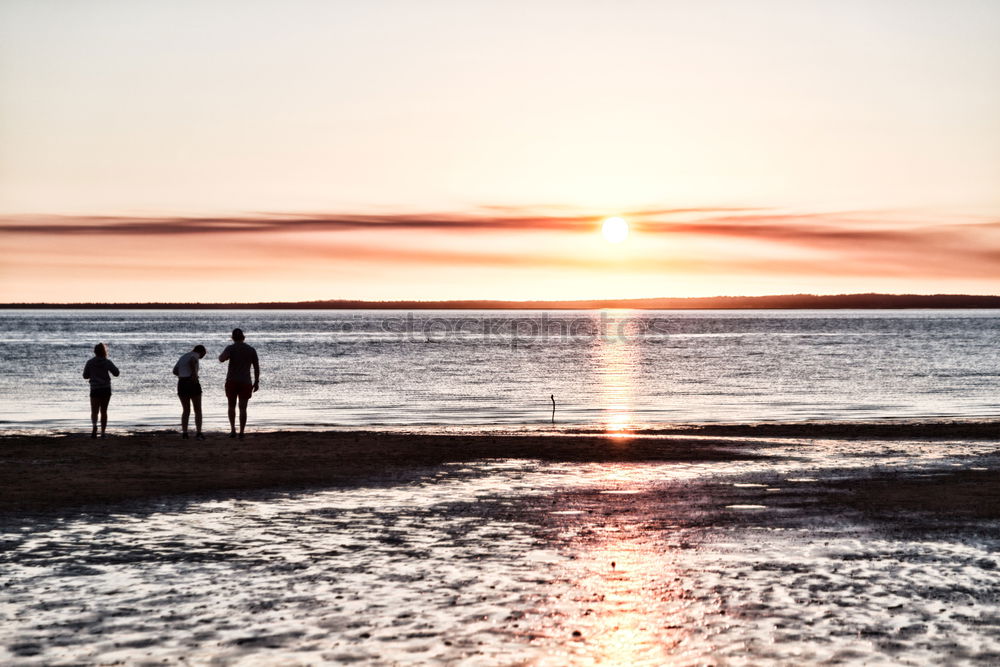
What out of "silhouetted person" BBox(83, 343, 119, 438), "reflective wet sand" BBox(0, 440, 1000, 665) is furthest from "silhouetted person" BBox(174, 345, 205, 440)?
"reflective wet sand" BBox(0, 440, 1000, 665)

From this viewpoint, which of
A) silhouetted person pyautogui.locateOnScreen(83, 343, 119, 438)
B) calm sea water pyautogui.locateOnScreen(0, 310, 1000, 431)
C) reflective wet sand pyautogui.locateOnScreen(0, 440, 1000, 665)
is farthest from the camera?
calm sea water pyautogui.locateOnScreen(0, 310, 1000, 431)

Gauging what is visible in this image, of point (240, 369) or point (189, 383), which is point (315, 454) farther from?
point (189, 383)

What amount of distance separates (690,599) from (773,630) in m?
1.00

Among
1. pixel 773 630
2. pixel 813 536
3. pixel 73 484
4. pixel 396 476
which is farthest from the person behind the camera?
pixel 396 476

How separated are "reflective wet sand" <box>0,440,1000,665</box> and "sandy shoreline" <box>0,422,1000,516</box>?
112 cm

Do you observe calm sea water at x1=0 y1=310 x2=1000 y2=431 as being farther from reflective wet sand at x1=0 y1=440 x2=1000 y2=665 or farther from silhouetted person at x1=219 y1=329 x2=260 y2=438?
reflective wet sand at x1=0 y1=440 x2=1000 y2=665

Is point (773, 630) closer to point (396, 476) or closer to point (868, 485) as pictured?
point (868, 485)

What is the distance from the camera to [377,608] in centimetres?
852

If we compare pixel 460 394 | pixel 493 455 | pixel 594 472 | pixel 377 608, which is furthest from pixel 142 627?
pixel 460 394

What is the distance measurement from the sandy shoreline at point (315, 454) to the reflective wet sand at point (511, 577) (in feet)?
3.66

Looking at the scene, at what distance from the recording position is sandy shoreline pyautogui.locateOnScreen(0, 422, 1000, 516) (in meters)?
15.5

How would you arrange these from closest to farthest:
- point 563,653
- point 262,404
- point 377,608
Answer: point 563,653 → point 377,608 → point 262,404

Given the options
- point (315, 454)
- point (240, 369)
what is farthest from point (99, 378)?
point (315, 454)

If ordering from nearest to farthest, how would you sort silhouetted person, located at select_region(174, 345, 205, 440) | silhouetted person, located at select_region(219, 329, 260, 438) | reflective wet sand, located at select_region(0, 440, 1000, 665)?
1. reflective wet sand, located at select_region(0, 440, 1000, 665)
2. silhouetted person, located at select_region(219, 329, 260, 438)
3. silhouetted person, located at select_region(174, 345, 205, 440)
